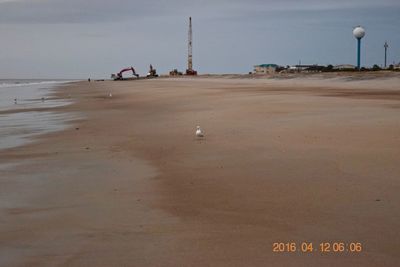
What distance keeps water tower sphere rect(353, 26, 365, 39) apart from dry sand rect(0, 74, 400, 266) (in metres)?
49.8

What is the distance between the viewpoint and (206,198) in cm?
535

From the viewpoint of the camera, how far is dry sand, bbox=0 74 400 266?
→ 3.86m

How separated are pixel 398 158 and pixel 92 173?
13.8 ft

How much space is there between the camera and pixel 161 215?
189 inches

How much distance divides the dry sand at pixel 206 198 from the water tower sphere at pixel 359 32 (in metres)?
49.8

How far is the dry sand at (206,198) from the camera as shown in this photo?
3863 mm

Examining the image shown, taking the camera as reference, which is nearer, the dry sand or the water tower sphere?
the dry sand

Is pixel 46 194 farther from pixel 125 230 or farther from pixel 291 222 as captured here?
pixel 291 222
